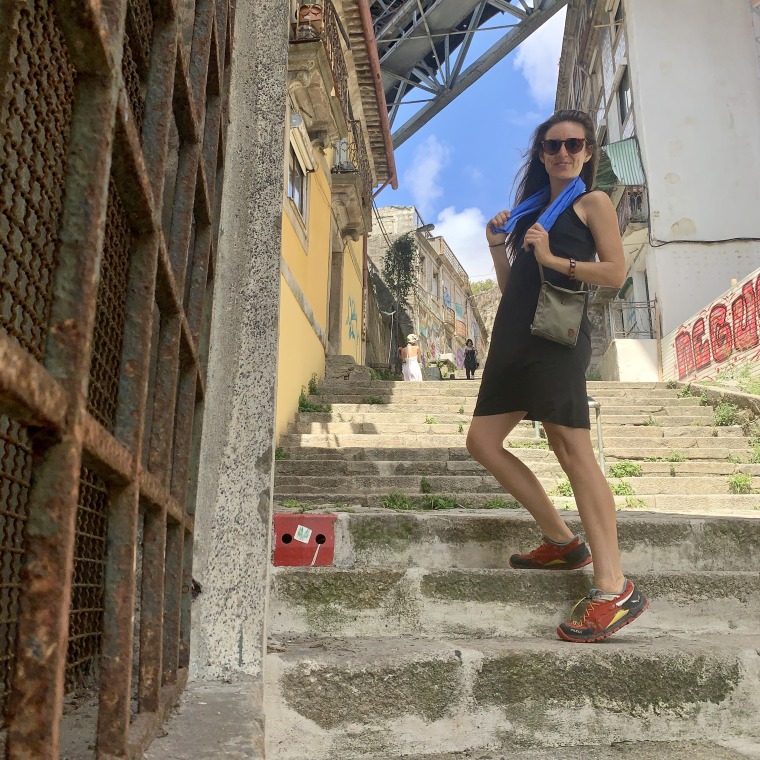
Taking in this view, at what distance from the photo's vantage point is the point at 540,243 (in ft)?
7.84

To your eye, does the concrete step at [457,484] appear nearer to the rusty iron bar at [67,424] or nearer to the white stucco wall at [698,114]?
the rusty iron bar at [67,424]

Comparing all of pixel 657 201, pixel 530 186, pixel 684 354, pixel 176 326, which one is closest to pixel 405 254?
pixel 657 201

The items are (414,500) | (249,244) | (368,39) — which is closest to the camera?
(249,244)

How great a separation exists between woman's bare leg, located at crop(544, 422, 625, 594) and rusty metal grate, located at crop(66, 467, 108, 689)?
4.56ft

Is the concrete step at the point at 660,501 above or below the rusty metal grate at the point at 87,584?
above

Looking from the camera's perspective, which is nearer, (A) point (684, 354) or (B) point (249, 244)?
(B) point (249, 244)

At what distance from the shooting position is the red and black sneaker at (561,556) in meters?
2.47

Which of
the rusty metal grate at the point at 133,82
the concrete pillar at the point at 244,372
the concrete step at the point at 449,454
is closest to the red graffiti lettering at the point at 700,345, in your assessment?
the concrete step at the point at 449,454

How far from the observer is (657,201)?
50.7 feet

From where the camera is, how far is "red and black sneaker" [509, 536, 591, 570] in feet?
8.12

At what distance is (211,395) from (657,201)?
15421mm

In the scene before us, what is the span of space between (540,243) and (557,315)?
25 cm

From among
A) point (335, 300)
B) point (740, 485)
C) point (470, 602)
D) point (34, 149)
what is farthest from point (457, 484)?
point (335, 300)

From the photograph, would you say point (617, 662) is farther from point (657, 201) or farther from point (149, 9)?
point (657, 201)
